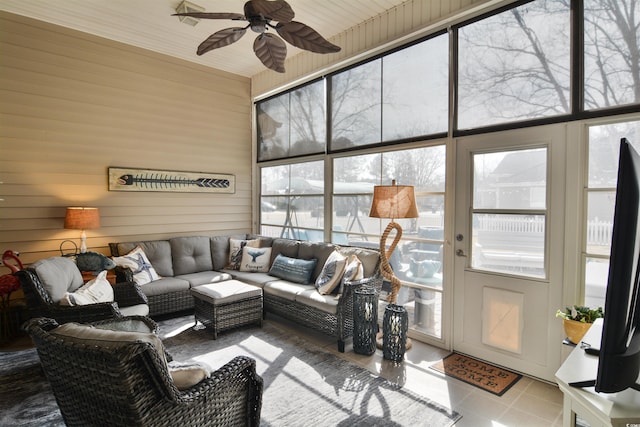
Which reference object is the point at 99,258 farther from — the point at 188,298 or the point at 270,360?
the point at 270,360

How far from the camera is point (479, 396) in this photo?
102 inches

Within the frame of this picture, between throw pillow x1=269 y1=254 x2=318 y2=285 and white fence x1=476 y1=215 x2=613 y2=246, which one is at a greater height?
white fence x1=476 y1=215 x2=613 y2=246

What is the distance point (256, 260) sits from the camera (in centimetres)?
488

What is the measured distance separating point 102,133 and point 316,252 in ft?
10.6

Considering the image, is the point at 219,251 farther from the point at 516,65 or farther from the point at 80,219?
the point at 516,65

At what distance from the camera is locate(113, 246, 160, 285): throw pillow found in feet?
13.7

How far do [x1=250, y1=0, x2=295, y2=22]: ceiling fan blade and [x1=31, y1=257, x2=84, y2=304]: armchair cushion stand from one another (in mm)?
2670

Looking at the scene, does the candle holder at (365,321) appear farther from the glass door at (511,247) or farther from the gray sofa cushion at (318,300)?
the glass door at (511,247)

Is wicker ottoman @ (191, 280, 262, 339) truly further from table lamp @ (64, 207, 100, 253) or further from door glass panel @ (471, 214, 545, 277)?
door glass panel @ (471, 214, 545, 277)

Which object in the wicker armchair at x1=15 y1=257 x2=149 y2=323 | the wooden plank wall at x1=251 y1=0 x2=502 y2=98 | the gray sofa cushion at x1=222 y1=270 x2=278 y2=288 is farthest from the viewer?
the gray sofa cushion at x1=222 y1=270 x2=278 y2=288

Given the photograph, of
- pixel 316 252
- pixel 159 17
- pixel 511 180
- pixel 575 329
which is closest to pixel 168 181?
pixel 159 17

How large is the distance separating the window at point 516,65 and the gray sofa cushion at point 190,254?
12.6 ft

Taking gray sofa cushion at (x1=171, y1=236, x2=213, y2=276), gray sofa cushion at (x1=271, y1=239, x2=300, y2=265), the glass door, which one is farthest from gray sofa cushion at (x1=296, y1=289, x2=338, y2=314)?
gray sofa cushion at (x1=171, y1=236, x2=213, y2=276)

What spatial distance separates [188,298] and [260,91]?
3.49m
